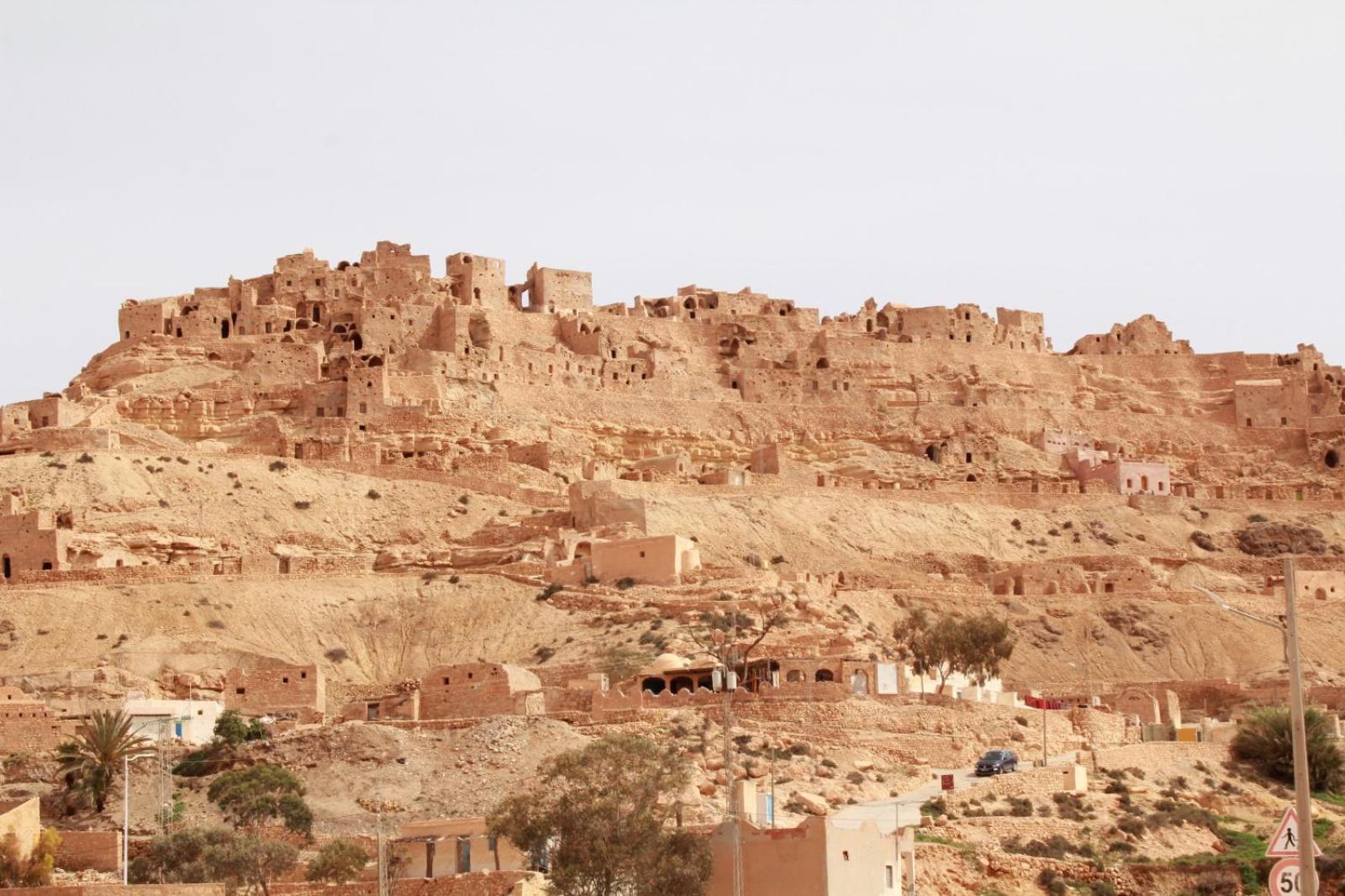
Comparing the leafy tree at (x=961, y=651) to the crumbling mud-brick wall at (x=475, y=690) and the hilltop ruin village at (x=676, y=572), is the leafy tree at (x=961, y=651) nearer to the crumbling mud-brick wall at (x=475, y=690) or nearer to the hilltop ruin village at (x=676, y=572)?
the hilltop ruin village at (x=676, y=572)

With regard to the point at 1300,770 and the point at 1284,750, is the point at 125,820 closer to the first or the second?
the point at 1300,770

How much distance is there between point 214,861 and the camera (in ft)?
115

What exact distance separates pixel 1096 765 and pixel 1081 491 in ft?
110

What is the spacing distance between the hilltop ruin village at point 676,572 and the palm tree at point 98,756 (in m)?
0.34

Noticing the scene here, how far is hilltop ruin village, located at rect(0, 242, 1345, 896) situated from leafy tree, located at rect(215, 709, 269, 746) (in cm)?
58

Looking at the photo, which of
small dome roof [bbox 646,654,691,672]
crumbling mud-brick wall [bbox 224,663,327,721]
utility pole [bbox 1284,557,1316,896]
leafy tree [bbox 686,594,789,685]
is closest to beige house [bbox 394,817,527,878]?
leafy tree [bbox 686,594,789,685]

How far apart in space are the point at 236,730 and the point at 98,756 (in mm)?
3429

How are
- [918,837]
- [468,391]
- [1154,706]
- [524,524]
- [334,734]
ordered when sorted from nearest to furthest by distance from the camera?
[918,837]
[334,734]
[1154,706]
[524,524]
[468,391]

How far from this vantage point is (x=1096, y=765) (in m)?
46.2

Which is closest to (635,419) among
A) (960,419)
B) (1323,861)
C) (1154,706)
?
(960,419)

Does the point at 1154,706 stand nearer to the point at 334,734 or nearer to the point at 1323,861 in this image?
the point at 1323,861

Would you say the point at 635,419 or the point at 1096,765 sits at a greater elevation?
the point at 635,419

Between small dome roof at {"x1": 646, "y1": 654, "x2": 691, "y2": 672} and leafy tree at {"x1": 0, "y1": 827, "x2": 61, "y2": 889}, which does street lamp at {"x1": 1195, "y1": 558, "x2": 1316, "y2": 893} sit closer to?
leafy tree at {"x1": 0, "y1": 827, "x2": 61, "y2": 889}

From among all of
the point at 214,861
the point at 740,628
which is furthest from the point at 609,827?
the point at 740,628
